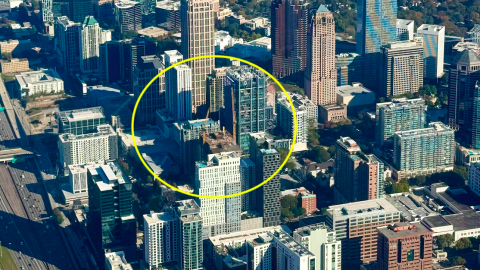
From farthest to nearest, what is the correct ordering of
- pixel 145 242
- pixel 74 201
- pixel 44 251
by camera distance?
1. pixel 74 201
2. pixel 44 251
3. pixel 145 242

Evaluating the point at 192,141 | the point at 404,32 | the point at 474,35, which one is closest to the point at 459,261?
the point at 192,141

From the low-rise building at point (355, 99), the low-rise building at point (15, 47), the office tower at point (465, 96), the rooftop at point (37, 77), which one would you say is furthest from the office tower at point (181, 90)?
the low-rise building at point (15, 47)

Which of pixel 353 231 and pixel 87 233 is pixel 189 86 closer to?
pixel 87 233

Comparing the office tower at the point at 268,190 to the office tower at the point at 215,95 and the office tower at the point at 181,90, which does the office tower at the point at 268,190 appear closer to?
the office tower at the point at 215,95

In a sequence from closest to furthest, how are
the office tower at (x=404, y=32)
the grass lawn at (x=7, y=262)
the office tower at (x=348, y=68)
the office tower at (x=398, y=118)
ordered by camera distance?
the grass lawn at (x=7, y=262) → the office tower at (x=398, y=118) → the office tower at (x=348, y=68) → the office tower at (x=404, y=32)

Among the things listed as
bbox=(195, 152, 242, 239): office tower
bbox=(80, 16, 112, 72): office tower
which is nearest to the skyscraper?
bbox=(195, 152, 242, 239): office tower

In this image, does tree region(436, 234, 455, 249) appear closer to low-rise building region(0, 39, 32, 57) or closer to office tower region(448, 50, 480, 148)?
office tower region(448, 50, 480, 148)

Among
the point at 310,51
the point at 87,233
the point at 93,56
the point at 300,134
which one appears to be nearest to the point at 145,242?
the point at 87,233
